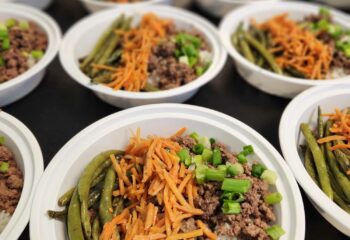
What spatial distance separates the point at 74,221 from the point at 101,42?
1.56 metres

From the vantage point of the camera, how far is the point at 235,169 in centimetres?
149

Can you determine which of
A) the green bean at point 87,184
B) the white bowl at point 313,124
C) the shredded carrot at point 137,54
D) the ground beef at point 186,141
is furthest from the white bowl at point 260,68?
the green bean at point 87,184

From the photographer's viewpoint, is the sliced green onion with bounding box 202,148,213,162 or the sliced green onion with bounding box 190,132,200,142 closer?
the sliced green onion with bounding box 202,148,213,162

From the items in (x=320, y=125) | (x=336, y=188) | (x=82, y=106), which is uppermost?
(x=320, y=125)

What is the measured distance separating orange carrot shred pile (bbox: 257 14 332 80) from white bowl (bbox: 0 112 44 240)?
6.12ft

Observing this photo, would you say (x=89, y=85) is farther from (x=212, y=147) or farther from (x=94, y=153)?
(x=212, y=147)

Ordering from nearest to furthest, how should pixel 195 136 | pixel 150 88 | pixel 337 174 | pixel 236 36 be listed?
1. pixel 337 174
2. pixel 195 136
3. pixel 150 88
4. pixel 236 36

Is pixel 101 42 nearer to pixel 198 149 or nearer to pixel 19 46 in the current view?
pixel 19 46

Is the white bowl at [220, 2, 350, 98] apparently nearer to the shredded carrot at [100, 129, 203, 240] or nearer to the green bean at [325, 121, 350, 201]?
the green bean at [325, 121, 350, 201]

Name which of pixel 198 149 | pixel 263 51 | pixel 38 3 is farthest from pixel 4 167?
pixel 38 3

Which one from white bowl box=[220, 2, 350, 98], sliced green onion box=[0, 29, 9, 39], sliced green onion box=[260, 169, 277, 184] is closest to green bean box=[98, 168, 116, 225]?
sliced green onion box=[260, 169, 277, 184]

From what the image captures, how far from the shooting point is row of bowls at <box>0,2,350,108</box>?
209 centimetres

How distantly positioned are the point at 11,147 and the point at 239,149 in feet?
4.23

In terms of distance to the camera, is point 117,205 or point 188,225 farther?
point 117,205
